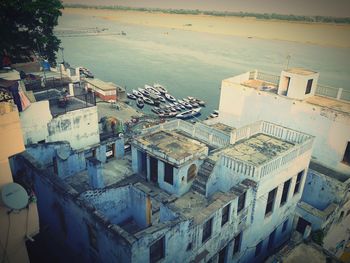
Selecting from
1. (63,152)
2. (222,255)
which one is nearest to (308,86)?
(222,255)

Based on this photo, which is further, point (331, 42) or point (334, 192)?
point (331, 42)

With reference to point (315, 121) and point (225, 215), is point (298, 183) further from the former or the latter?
point (315, 121)

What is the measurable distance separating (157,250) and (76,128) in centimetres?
1756

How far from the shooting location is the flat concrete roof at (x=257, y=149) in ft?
60.6

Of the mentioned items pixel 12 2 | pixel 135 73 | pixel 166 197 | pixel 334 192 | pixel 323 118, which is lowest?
pixel 135 73

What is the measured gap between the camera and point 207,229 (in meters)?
15.8

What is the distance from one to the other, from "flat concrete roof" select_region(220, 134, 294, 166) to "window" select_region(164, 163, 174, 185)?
3532 millimetres

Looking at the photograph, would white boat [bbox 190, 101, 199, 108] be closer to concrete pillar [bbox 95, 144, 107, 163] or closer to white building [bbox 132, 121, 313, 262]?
white building [bbox 132, 121, 313, 262]

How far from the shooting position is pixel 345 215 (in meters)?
24.5

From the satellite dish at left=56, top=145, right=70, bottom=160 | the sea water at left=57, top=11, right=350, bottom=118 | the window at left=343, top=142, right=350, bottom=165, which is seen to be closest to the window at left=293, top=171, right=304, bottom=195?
the window at left=343, top=142, right=350, bottom=165

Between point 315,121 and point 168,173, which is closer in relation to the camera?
point 168,173

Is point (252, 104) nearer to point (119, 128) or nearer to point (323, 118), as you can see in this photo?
point (323, 118)

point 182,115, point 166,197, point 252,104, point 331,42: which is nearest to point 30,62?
point 182,115

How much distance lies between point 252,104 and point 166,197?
18786 mm
